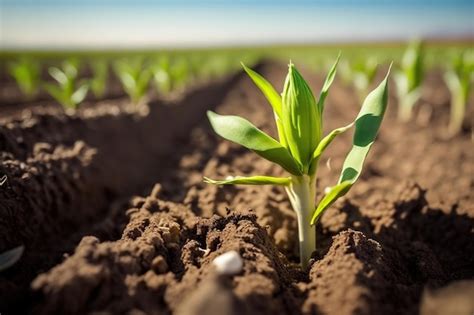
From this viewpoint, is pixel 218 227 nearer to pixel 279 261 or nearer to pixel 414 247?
pixel 279 261

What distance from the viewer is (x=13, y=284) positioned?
189 cm

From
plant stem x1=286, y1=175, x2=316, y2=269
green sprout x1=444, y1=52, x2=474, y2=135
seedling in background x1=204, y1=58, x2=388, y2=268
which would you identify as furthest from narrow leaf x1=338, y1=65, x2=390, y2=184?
green sprout x1=444, y1=52, x2=474, y2=135

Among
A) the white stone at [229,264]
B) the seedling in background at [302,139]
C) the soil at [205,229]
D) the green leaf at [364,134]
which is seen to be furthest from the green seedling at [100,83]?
the white stone at [229,264]

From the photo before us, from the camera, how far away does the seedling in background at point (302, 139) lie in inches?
81.4

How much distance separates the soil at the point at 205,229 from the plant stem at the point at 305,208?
0.34 feet

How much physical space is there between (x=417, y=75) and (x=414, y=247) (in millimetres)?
4877

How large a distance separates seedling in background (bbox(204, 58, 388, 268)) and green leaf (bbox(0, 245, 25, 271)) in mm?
936

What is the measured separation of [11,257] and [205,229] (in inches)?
36.3

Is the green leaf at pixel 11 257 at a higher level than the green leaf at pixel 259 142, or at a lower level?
lower

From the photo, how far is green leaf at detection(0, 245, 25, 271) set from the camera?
6.32 feet

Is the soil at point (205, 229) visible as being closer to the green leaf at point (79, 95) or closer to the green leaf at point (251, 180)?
the green leaf at point (251, 180)

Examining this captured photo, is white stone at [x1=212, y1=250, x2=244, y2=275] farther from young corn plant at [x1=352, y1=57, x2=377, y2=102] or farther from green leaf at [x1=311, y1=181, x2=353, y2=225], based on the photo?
young corn plant at [x1=352, y1=57, x2=377, y2=102]

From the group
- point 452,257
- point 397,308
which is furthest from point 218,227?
point 452,257

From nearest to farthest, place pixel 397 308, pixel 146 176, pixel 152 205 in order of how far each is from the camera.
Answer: pixel 397 308 < pixel 152 205 < pixel 146 176
